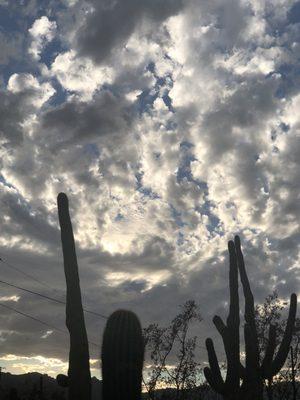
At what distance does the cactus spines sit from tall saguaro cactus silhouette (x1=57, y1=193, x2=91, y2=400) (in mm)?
1014

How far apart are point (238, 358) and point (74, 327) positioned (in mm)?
7510

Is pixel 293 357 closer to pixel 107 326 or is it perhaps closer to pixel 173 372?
pixel 173 372

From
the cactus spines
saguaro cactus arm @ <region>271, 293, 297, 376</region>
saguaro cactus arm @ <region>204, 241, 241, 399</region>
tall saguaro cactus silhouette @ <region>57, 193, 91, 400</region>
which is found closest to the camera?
the cactus spines

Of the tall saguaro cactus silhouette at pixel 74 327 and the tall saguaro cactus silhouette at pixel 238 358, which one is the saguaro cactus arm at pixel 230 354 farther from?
the tall saguaro cactus silhouette at pixel 74 327

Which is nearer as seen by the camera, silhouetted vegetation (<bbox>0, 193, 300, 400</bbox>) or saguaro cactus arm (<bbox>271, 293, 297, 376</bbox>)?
silhouetted vegetation (<bbox>0, 193, 300, 400</bbox>)

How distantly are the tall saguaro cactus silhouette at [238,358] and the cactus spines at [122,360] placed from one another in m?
7.08

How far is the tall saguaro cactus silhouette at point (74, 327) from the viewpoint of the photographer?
36.6ft

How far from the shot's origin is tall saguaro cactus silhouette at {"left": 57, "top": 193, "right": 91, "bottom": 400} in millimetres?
11156

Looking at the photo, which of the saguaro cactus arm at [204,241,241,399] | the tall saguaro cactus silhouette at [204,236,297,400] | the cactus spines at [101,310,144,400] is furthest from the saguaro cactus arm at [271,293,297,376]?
the cactus spines at [101,310,144,400]

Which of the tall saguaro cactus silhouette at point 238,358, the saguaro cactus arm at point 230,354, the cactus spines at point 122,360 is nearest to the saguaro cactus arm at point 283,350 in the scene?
the tall saguaro cactus silhouette at point 238,358

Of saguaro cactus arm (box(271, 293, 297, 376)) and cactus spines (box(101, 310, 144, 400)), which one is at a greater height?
saguaro cactus arm (box(271, 293, 297, 376))

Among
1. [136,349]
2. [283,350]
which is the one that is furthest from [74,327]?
[283,350]

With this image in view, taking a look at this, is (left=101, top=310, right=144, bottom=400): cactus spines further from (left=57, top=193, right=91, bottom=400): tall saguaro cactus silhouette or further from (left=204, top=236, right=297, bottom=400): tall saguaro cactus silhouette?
(left=204, top=236, right=297, bottom=400): tall saguaro cactus silhouette

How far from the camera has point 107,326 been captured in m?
11.1
